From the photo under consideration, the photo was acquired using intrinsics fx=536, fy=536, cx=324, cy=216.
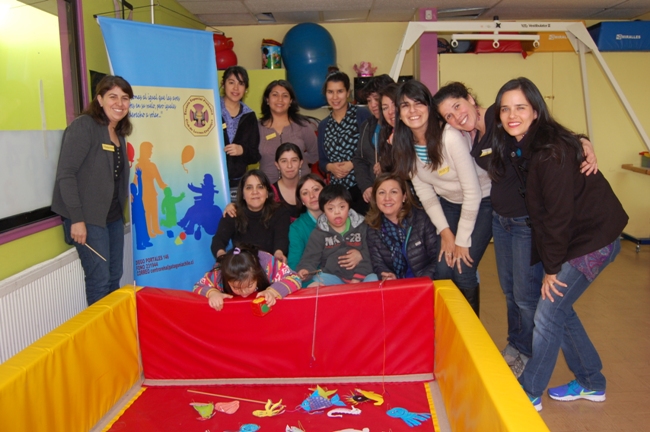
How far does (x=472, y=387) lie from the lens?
1.71 metres

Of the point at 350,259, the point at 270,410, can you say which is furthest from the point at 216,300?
the point at 350,259

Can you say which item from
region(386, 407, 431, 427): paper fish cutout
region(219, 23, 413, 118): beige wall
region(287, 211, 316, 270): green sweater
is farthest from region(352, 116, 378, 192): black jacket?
region(219, 23, 413, 118): beige wall

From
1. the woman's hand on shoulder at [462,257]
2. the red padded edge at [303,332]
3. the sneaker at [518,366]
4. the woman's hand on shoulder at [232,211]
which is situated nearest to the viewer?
the red padded edge at [303,332]

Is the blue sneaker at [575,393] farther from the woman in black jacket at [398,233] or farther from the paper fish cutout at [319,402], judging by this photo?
the paper fish cutout at [319,402]

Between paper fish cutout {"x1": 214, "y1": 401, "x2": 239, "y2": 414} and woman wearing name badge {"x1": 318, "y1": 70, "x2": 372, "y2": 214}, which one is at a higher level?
woman wearing name badge {"x1": 318, "y1": 70, "x2": 372, "y2": 214}

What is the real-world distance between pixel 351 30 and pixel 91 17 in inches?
142

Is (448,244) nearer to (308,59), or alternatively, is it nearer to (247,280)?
(247,280)

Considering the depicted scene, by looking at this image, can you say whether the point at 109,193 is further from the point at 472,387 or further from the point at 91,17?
the point at 472,387

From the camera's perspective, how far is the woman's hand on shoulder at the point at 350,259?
296 centimetres

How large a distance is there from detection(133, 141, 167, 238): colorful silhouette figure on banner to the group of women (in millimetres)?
287

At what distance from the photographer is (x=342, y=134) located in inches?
136

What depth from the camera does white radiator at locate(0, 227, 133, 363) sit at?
2.43 metres

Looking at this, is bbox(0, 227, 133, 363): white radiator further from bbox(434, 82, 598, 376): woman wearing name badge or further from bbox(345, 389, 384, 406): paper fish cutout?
bbox(434, 82, 598, 376): woman wearing name badge

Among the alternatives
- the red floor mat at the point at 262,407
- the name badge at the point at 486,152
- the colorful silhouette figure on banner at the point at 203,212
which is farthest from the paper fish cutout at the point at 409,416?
the colorful silhouette figure on banner at the point at 203,212
